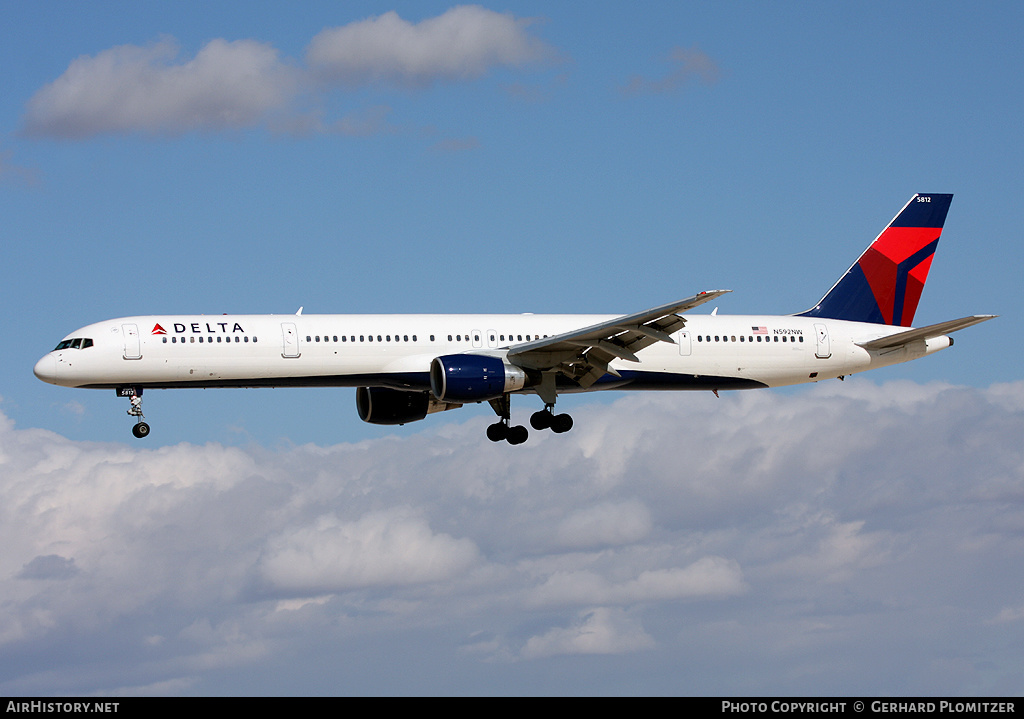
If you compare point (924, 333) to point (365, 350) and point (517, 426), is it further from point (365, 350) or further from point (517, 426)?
point (365, 350)

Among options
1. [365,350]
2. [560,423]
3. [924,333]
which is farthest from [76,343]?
[924,333]

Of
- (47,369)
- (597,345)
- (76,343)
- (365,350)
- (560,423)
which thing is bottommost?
(560,423)

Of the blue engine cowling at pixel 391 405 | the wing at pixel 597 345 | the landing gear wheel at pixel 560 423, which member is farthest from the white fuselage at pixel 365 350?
the blue engine cowling at pixel 391 405

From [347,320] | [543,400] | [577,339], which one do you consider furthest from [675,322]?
[347,320]

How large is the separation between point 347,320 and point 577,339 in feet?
28.0

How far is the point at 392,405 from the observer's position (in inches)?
2126

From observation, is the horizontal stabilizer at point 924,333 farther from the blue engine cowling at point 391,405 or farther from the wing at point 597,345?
the blue engine cowling at point 391,405

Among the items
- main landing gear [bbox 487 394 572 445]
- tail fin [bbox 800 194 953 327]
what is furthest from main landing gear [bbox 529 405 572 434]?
tail fin [bbox 800 194 953 327]

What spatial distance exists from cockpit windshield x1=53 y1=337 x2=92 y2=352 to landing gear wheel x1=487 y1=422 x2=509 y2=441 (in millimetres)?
15553

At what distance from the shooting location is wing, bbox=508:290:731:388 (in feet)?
150

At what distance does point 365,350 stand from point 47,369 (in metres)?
11.1

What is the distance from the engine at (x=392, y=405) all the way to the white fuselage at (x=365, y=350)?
4923 mm
